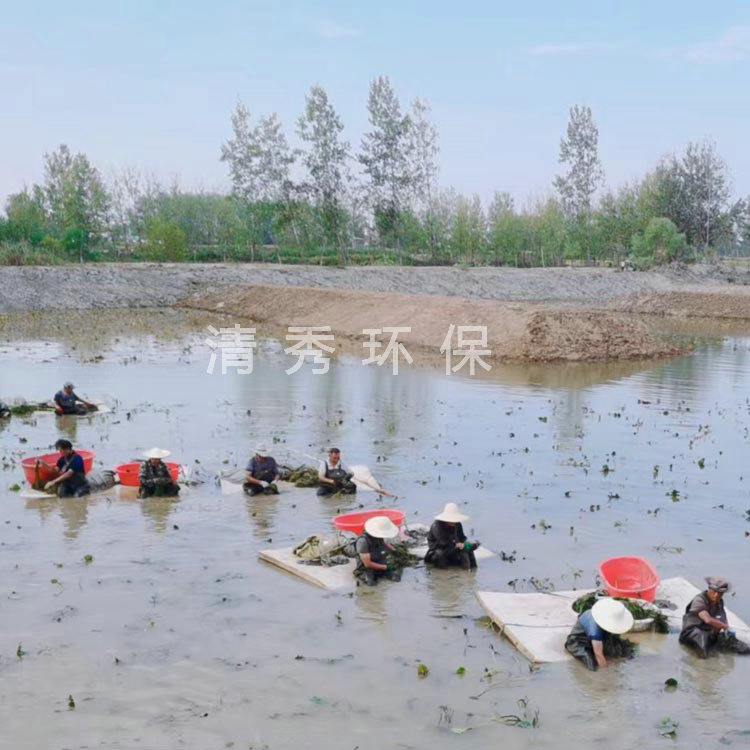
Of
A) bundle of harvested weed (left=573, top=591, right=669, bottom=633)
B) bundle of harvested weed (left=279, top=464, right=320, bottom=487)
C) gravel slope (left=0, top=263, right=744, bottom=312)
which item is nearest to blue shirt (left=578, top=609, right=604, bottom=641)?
bundle of harvested weed (left=573, top=591, right=669, bottom=633)

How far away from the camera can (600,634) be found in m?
8.70

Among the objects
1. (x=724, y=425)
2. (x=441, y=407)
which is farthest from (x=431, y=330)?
(x=724, y=425)

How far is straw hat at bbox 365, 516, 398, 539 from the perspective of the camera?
419 inches

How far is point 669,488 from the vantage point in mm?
14961

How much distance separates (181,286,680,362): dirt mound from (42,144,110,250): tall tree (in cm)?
2617

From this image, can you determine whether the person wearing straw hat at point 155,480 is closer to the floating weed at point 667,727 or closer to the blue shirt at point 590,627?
the blue shirt at point 590,627

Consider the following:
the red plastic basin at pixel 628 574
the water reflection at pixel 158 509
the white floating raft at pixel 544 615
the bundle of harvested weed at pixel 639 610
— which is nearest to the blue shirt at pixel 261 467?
the water reflection at pixel 158 509

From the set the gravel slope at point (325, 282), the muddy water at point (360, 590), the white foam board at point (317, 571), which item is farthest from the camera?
the gravel slope at point (325, 282)

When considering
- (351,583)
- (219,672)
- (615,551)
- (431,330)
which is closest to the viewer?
(219,672)

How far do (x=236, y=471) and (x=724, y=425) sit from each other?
11.3 metres

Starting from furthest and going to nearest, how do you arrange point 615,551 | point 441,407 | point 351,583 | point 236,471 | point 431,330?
point 431,330 → point 441,407 → point 236,471 → point 615,551 → point 351,583

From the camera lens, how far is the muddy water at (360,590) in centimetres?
769

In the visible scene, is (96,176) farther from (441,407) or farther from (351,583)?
(351,583)

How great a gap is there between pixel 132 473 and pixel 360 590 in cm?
548
